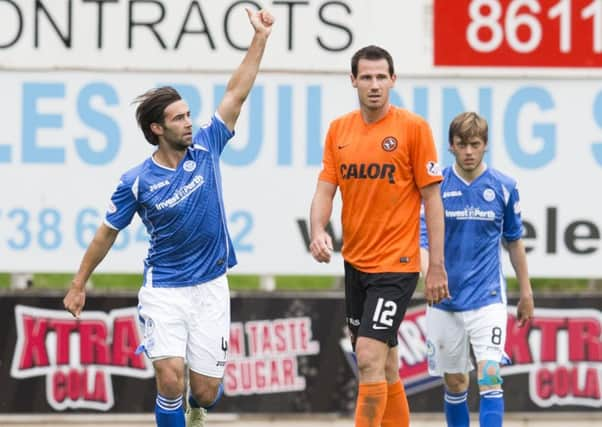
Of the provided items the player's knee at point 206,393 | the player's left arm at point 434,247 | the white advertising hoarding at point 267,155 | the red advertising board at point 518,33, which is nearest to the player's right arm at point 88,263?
the player's knee at point 206,393

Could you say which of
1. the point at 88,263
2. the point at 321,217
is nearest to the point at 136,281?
the point at 88,263

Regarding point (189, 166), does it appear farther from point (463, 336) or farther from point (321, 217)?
point (463, 336)

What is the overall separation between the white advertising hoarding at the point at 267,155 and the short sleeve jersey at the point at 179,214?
265 centimetres

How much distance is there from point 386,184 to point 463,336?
1.62m

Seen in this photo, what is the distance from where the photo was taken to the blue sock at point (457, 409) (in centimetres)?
895

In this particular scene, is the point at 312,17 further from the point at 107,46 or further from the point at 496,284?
the point at 496,284

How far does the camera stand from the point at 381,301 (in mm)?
7648

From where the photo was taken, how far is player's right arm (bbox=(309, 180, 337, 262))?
7.37m

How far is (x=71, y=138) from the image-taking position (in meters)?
10.7

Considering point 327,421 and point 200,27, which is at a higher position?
point 200,27

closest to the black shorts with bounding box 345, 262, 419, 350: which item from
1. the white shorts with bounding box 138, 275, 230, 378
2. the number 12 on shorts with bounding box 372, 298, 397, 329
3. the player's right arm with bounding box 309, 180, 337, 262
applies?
the number 12 on shorts with bounding box 372, 298, 397, 329

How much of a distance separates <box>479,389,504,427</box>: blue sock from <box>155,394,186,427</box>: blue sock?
1808 millimetres

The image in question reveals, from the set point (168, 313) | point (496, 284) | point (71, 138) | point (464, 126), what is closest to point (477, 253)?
point (496, 284)

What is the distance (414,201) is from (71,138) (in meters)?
3.78
